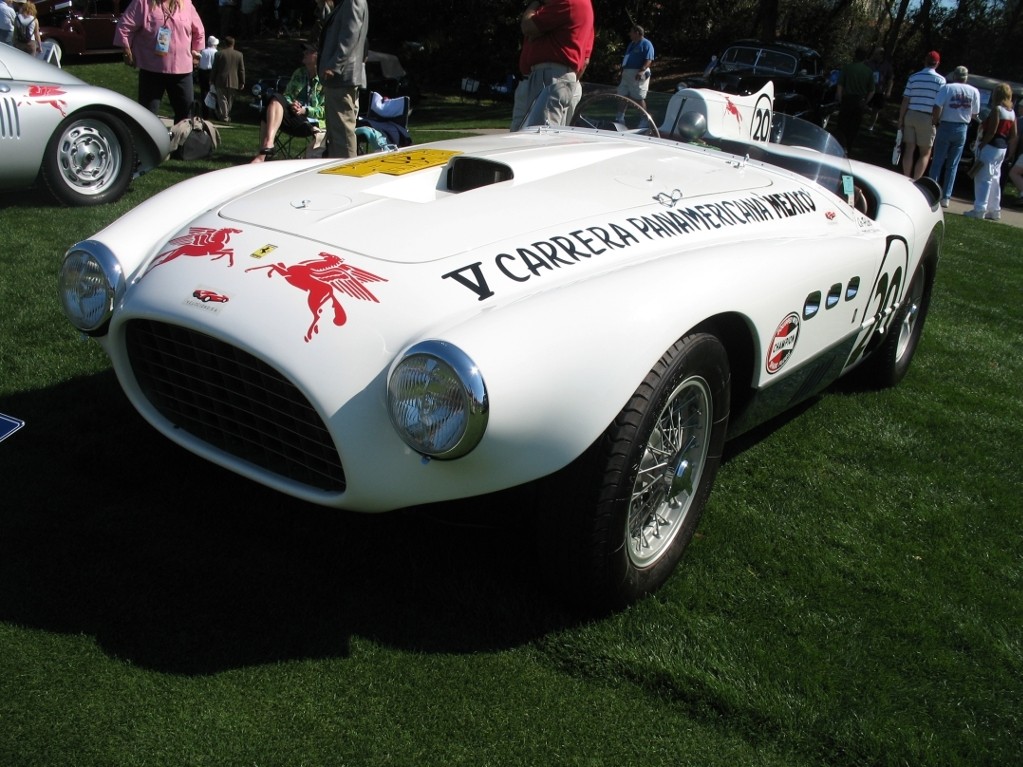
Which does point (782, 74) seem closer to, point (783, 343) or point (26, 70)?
point (26, 70)

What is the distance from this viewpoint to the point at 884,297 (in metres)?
3.79

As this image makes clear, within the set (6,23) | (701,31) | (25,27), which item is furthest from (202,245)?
(701,31)

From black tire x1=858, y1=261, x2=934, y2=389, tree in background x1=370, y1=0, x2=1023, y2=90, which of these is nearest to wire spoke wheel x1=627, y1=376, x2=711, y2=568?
black tire x1=858, y1=261, x2=934, y2=389

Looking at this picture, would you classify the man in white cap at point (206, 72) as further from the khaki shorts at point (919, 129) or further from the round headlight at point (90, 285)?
the round headlight at point (90, 285)

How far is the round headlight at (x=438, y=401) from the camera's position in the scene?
2100 mm

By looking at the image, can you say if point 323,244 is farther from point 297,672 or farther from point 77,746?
point 77,746

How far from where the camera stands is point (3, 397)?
11.8 feet

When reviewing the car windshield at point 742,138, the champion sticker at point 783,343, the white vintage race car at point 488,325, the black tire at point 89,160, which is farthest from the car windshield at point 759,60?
the champion sticker at point 783,343

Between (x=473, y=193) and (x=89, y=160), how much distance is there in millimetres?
4762

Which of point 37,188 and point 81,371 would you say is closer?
point 81,371

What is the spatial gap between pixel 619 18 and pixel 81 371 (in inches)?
946

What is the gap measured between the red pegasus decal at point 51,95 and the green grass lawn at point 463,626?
347cm

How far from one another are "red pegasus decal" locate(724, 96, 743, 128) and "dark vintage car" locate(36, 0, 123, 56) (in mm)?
18222

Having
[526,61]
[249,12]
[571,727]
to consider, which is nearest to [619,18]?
[249,12]
